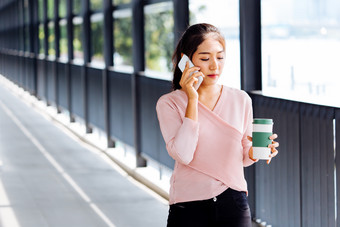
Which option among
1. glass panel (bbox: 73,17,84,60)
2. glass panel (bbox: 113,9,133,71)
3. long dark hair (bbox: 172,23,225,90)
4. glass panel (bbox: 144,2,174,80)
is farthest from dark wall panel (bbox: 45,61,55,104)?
glass panel (bbox: 113,9,133,71)

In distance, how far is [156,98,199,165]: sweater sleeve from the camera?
6.79ft

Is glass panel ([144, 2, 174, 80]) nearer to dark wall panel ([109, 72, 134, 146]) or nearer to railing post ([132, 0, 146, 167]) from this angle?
dark wall panel ([109, 72, 134, 146])

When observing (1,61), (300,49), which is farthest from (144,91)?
(1,61)

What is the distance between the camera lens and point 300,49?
3766mm

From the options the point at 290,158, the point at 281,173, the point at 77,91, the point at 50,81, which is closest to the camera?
the point at 290,158

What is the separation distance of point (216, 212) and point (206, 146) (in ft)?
0.69

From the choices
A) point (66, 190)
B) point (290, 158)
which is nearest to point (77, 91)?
point (66, 190)

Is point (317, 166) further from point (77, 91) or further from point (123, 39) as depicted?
point (123, 39)

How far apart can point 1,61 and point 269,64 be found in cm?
2598

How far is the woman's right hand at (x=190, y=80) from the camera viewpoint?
2.09 metres

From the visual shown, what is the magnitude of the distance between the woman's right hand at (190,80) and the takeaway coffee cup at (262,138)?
217 mm

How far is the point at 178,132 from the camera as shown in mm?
2105

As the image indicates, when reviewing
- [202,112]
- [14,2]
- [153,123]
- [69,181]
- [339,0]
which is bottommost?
[69,181]

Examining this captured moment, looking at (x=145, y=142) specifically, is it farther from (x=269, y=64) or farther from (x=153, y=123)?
(x=269, y=64)
